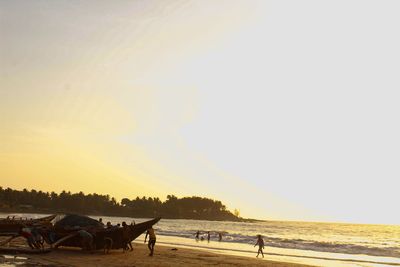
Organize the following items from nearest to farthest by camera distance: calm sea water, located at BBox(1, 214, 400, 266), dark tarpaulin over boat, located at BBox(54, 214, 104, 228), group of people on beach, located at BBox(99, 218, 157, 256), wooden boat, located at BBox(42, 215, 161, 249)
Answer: group of people on beach, located at BBox(99, 218, 157, 256) → wooden boat, located at BBox(42, 215, 161, 249) → dark tarpaulin over boat, located at BBox(54, 214, 104, 228) → calm sea water, located at BBox(1, 214, 400, 266)

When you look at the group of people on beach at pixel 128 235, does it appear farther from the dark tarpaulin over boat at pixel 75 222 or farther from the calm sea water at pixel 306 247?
the calm sea water at pixel 306 247

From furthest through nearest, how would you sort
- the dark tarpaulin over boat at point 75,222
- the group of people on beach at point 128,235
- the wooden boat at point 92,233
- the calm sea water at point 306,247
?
1. the calm sea water at point 306,247
2. the dark tarpaulin over boat at point 75,222
3. the wooden boat at point 92,233
4. the group of people on beach at point 128,235

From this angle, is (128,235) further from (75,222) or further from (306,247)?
(306,247)

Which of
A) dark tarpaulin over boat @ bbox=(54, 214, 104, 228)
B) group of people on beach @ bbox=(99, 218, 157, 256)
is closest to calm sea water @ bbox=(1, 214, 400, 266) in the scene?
group of people on beach @ bbox=(99, 218, 157, 256)

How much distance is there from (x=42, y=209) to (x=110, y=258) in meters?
179

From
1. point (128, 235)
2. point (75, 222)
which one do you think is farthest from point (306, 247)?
point (75, 222)

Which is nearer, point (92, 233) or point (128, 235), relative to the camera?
point (92, 233)

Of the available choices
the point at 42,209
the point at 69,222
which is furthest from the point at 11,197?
the point at 69,222

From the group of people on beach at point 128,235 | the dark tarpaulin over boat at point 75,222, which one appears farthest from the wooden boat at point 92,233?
the group of people on beach at point 128,235

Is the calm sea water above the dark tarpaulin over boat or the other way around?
the other way around

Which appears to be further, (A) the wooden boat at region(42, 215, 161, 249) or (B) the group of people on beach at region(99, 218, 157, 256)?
(A) the wooden boat at region(42, 215, 161, 249)

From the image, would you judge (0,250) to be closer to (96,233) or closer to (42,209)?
(96,233)

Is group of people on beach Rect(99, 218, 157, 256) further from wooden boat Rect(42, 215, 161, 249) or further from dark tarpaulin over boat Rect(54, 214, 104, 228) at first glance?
dark tarpaulin over boat Rect(54, 214, 104, 228)

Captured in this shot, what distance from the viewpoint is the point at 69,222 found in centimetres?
2881
